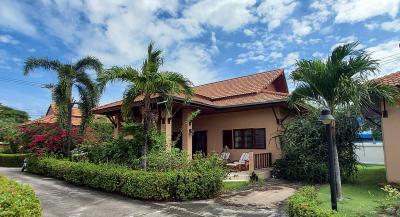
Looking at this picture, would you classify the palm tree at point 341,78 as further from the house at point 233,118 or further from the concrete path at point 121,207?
the house at point 233,118

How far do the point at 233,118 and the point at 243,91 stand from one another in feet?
7.39

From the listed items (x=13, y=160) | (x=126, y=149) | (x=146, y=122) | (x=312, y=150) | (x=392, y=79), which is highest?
(x=392, y=79)

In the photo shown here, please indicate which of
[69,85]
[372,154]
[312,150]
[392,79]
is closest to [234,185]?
[312,150]

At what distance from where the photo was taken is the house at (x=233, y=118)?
14480 millimetres

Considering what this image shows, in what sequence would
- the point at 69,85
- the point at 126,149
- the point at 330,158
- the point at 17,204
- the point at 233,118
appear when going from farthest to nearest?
the point at 233,118 → the point at 69,85 → the point at 126,149 → the point at 330,158 → the point at 17,204

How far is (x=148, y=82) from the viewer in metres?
10.6

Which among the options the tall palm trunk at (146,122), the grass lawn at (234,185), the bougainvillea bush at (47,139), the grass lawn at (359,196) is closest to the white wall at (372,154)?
the grass lawn at (359,196)

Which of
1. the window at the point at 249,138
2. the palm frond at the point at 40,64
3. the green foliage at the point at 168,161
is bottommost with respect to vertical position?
the green foliage at the point at 168,161

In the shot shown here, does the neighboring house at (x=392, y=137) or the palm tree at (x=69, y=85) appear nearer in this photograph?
the neighboring house at (x=392, y=137)

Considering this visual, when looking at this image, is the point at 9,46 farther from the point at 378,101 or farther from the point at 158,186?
the point at 378,101

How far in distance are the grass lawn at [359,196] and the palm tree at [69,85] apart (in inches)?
497

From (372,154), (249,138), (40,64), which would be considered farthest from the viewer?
(372,154)

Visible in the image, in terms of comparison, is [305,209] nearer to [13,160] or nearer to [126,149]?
[126,149]

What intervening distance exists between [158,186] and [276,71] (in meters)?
14.4
